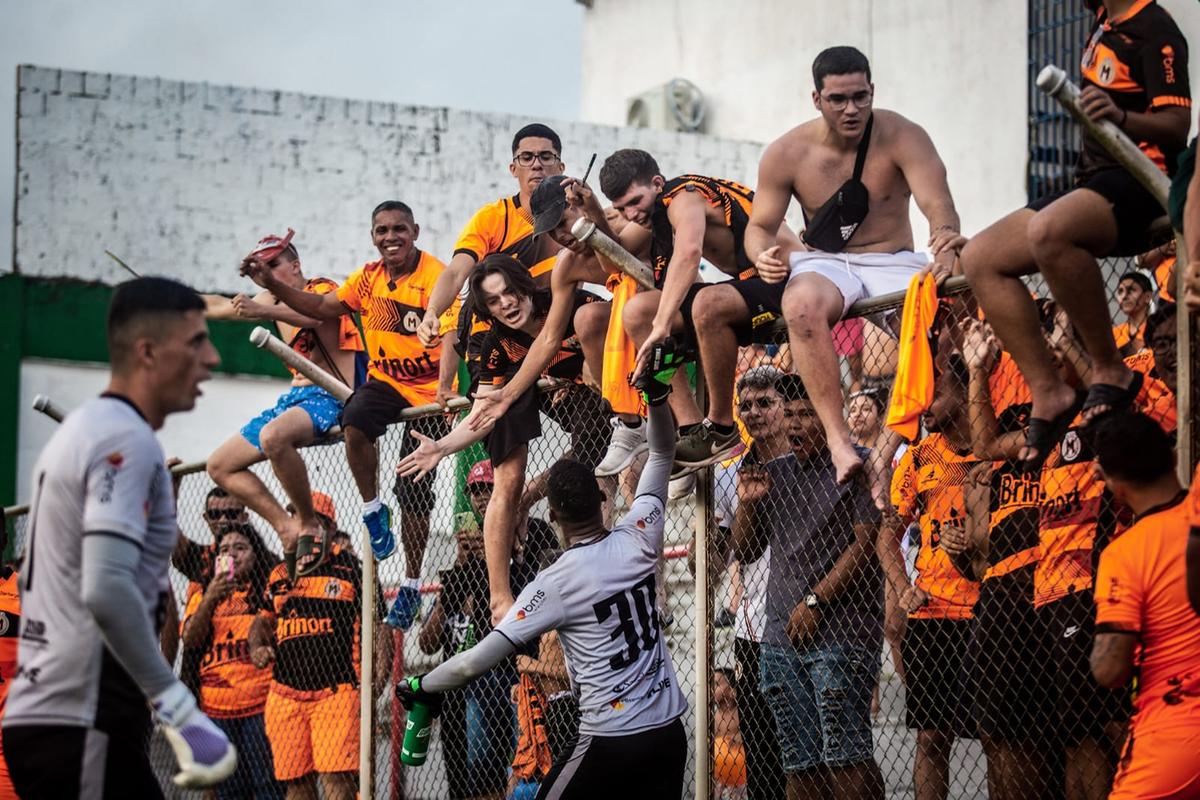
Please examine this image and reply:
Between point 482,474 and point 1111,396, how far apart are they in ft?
13.2

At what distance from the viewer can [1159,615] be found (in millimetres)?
4352

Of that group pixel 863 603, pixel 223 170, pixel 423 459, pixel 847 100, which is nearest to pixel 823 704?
pixel 863 603

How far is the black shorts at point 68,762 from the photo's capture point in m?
3.97

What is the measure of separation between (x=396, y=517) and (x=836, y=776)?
5191 millimetres

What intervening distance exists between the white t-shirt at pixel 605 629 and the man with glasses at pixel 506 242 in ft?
6.67

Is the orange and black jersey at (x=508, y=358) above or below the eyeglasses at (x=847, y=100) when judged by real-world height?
below

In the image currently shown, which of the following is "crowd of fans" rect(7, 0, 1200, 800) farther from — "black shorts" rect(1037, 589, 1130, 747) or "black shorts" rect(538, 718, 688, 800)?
"black shorts" rect(538, 718, 688, 800)

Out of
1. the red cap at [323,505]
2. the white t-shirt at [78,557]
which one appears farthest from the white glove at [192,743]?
the red cap at [323,505]

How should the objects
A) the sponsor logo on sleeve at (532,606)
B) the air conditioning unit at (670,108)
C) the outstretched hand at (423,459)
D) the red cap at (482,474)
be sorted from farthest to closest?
the air conditioning unit at (670,108), the red cap at (482,474), the outstretched hand at (423,459), the sponsor logo on sleeve at (532,606)

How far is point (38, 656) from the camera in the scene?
4.03m

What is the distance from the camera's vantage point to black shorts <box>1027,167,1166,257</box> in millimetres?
4855

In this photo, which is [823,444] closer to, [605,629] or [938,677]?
[938,677]

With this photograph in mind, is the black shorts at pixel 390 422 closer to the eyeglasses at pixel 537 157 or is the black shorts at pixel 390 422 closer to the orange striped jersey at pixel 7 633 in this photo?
the eyeglasses at pixel 537 157

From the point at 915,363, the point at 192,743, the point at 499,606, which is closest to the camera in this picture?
the point at 192,743
